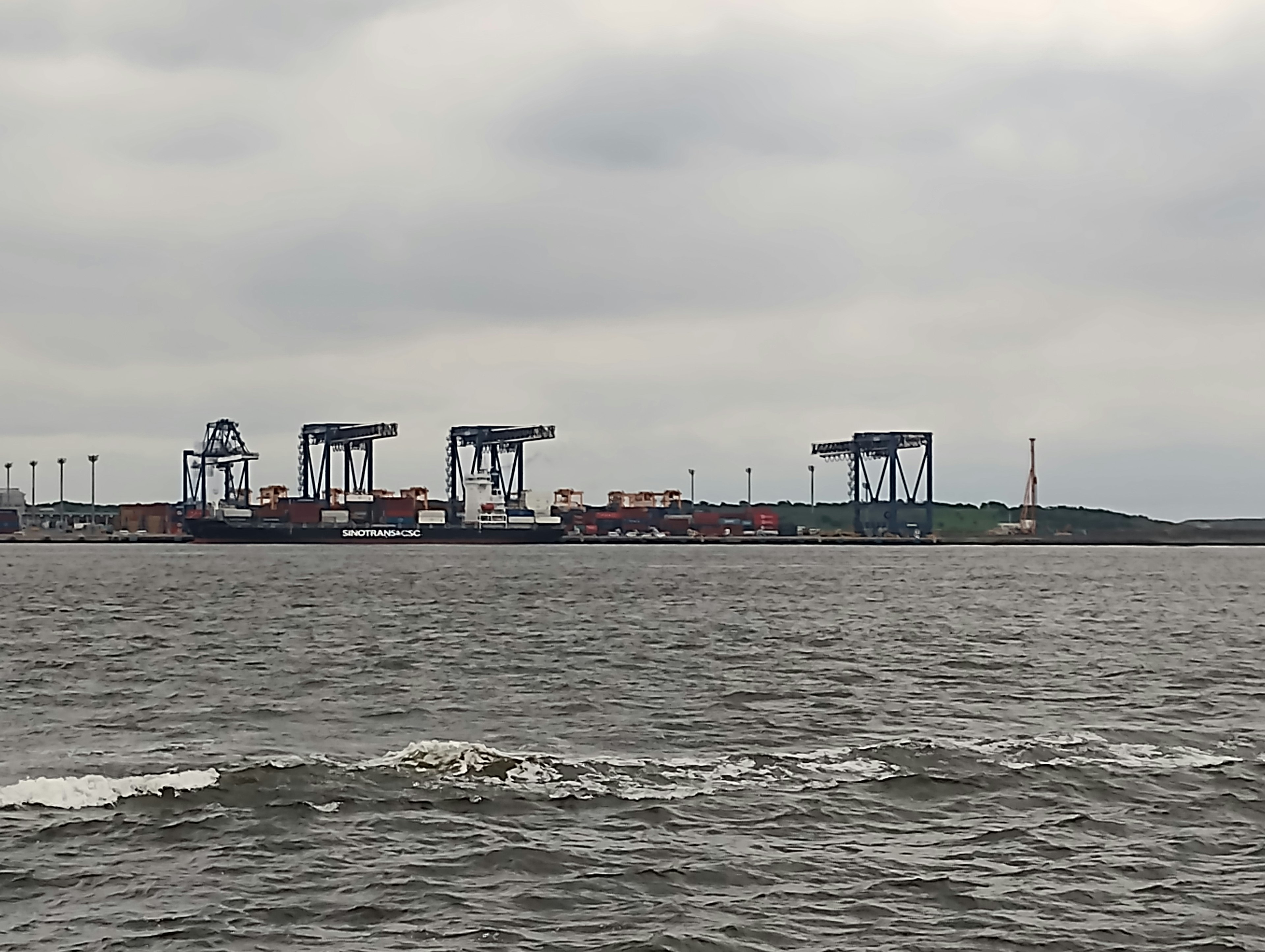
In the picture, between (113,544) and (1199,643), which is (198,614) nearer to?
(1199,643)

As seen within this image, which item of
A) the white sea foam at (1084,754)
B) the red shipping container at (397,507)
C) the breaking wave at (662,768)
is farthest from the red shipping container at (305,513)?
the white sea foam at (1084,754)

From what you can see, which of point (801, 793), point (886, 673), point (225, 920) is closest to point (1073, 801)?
point (801, 793)

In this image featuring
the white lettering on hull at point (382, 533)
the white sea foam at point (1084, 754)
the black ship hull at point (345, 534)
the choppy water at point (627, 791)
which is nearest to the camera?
the choppy water at point (627, 791)

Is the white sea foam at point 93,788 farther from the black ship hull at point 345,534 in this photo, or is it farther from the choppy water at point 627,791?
the black ship hull at point 345,534

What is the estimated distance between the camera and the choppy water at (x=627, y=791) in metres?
11.3

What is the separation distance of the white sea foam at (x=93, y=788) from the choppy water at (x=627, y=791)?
7cm

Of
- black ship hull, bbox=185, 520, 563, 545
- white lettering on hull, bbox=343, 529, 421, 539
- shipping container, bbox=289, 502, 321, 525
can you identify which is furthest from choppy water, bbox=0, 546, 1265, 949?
shipping container, bbox=289, 502, 321, 525

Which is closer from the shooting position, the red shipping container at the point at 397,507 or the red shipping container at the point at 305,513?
the red shipping container at the point at 305,513

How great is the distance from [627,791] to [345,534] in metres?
133

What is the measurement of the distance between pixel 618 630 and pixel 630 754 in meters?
22.1

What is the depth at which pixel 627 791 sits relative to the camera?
15797 mm

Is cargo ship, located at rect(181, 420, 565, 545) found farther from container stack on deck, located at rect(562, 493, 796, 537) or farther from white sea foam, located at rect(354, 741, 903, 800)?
white sea foam, located at rect(354, 741, 903, 800)

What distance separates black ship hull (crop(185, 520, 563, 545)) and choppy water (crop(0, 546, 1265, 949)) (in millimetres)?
108668

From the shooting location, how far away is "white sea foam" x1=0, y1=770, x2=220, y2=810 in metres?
14.9
